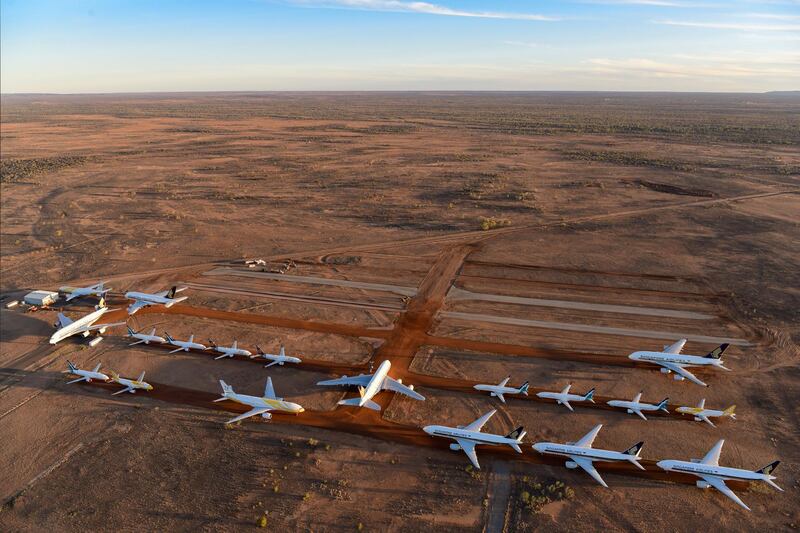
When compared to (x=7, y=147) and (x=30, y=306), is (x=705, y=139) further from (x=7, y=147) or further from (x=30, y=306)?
(x=7, y=147)

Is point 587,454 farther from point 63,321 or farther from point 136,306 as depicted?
point 63,321

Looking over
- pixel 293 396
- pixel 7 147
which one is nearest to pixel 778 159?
pixel 293 396

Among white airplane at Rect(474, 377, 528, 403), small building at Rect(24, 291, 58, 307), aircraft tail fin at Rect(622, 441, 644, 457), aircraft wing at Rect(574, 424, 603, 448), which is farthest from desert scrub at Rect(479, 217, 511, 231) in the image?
small building at Rect(24, 291, 58, 307)

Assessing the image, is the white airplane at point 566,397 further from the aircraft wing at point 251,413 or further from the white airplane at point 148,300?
the white airplane at point 148,300

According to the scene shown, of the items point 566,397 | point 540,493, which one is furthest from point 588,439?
point 540,493

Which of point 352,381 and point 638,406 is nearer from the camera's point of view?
point 638,406

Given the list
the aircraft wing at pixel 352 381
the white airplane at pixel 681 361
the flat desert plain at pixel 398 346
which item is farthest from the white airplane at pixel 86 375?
the white airplane at pixel 681 361

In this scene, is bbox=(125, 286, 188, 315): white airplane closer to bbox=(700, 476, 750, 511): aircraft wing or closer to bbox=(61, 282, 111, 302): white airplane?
bbox=(61, 282, 111, 302): white airplane
